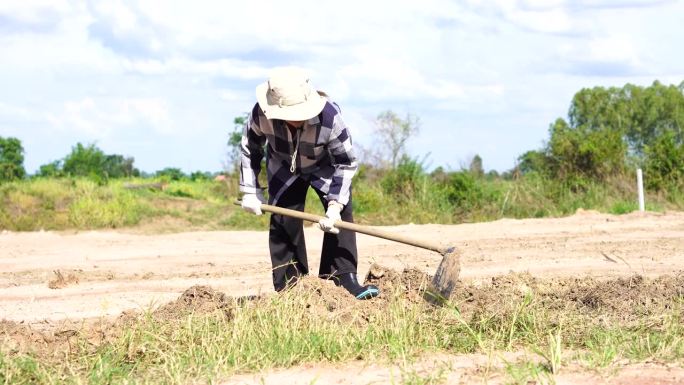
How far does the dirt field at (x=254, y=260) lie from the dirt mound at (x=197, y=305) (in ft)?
0.41

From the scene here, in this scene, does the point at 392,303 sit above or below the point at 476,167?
below

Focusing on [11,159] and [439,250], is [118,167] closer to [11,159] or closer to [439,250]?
[11,159]

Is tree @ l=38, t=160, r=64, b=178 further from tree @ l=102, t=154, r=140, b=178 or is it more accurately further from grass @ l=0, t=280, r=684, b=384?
grass @ l=0, t=280, r=684, b=384

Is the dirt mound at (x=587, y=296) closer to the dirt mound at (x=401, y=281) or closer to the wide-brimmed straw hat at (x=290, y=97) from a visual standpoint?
the dirt mound at (x=401, y=281)

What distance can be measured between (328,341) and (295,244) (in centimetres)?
155

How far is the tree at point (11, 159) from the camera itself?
16047 millimetres

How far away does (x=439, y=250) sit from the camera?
5.88m

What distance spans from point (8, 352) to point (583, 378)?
2871mm

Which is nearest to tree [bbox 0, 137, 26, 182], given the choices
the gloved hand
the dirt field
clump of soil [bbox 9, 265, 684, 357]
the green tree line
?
the green tree line

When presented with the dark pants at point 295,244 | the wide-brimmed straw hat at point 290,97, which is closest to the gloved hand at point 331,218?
the dark pants at point 295,244

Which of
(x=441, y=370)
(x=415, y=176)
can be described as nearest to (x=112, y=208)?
(x=415, y=176)

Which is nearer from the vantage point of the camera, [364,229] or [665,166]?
[364,229]

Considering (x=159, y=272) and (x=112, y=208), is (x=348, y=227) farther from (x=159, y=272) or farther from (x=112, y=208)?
(x=112, y=208)

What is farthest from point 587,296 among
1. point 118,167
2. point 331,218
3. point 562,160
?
point 118,167
